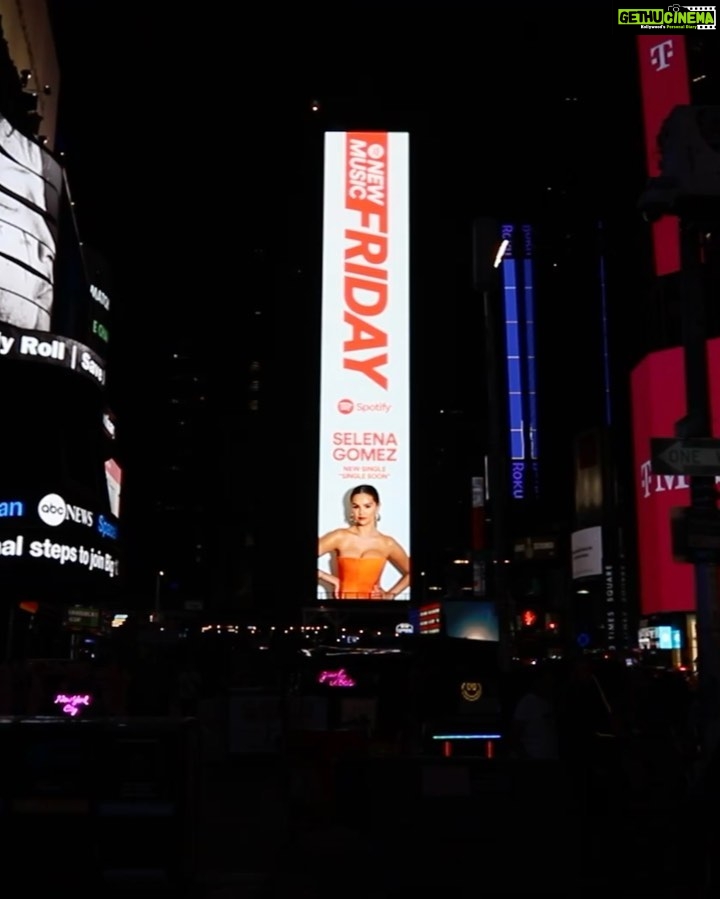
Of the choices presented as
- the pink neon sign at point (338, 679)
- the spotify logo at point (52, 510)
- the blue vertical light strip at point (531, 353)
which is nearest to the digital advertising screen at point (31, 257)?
the spotify logo at point (52, 510)

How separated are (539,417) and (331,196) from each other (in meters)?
29.8

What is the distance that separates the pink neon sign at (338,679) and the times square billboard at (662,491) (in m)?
34.6

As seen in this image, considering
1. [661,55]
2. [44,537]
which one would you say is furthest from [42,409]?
[661,55]

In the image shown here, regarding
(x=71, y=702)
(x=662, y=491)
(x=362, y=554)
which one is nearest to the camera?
(x=71, y=702)

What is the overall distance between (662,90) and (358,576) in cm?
2620

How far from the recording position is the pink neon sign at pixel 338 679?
1631 cm

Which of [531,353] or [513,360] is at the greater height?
[531,353]

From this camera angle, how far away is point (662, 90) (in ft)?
167

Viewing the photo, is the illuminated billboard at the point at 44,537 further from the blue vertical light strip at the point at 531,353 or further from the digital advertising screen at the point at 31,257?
the blue vertical light strip at the point at 531,353

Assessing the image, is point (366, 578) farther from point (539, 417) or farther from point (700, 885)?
point (700, 885)

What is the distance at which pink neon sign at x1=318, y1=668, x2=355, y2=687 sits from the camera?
1631cm

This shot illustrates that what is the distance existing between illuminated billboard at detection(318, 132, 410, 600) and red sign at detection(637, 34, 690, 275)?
11.8m

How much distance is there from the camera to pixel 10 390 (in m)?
26.7

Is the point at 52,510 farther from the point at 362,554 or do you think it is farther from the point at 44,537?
the point at 362,554
